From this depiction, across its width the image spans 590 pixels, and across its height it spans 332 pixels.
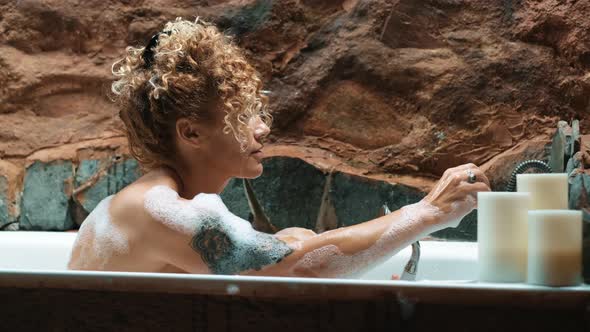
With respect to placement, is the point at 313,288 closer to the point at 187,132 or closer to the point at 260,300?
the point at 260,300

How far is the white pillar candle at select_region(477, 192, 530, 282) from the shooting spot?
1251mm

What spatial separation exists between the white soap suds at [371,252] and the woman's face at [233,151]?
13.9 inches

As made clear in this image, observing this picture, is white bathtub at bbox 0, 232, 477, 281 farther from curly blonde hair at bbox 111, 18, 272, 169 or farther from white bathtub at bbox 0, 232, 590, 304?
white bathtub at bbox 0, 232, 590, 304

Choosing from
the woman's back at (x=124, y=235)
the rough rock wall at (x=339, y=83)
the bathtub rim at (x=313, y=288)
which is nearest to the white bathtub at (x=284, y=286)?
the bathtub rim at (x=313, y=288)

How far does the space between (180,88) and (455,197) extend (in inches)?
23.6

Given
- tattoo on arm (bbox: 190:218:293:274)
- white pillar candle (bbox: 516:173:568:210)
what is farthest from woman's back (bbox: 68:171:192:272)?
white pillar candle (bbox: 516:173:568:210)

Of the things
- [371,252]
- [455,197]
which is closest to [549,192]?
[455,197]

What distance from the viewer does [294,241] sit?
1.51 m

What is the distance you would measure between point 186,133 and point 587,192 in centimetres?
81

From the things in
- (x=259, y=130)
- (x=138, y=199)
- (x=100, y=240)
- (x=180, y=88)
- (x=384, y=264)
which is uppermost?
(x=180, y=88)

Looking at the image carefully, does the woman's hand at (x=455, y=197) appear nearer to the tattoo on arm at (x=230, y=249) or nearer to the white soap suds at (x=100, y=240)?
the tattoo on arm at (x=230, y=249)

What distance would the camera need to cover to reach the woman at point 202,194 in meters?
1.46

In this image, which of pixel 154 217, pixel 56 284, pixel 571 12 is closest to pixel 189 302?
pixel 56 284

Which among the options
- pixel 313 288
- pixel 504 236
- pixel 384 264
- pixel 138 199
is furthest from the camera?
pixel 384 264
